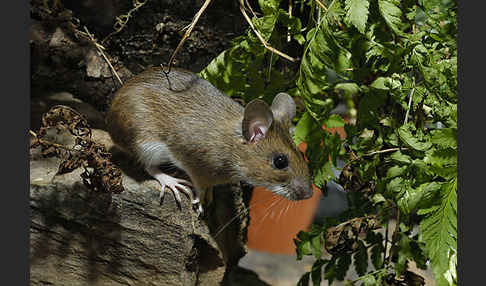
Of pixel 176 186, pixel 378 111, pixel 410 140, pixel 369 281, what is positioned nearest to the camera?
pixel 410 140

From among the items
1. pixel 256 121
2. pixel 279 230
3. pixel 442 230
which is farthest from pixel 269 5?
pixel 279 230

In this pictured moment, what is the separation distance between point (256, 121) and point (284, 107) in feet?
0.87

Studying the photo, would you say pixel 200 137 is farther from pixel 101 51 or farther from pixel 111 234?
pixel 101 51

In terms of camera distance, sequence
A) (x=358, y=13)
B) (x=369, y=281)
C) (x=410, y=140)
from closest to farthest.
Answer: (x=358, y=13) < (x=410, y=140) < (x=369, y=281)

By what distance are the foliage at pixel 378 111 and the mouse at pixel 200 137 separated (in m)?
0.15

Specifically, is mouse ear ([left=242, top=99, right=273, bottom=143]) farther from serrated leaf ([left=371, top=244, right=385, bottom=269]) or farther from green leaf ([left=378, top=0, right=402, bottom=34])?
serrated leaf ([left=371, top=244, right=385, bottom=269])

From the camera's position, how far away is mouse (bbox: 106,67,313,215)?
2594 millimetres

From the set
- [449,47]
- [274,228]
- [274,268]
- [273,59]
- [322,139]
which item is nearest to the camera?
[449,47]

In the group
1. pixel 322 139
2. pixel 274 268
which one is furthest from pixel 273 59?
pixel 274 268

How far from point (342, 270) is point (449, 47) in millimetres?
1268

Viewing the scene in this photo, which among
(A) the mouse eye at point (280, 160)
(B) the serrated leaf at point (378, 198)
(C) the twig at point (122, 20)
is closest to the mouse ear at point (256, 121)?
(A) the mouse eye at point (280, 160)

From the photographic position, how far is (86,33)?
127 inches

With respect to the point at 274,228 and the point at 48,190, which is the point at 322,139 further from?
the point at 274,228

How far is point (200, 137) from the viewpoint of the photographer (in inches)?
106
